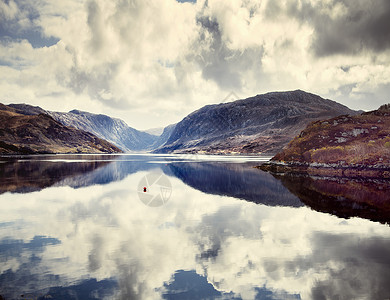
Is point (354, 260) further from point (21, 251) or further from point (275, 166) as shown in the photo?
point (275, 166)

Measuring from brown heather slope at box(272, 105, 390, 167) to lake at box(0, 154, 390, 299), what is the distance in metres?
42.9

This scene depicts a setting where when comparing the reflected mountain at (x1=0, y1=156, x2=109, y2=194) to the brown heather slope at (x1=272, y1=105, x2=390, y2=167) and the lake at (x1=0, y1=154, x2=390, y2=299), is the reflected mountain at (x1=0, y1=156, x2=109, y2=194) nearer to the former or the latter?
the lake at (x1=0, y1=154, x2=390, y2=299)

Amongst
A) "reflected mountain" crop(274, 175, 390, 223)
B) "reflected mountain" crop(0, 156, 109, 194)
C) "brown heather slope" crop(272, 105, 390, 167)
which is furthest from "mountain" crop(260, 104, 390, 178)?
"reflected mountain" crop(0, 156, 109, 194)

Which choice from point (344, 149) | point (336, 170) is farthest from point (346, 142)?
point (336, 170)

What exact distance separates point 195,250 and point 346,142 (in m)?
79.9

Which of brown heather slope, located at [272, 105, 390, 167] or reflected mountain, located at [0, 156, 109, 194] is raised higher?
brown heather slope, located at [272, 105, 390, 167]

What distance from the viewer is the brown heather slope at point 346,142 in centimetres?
7400

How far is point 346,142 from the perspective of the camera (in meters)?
83.6

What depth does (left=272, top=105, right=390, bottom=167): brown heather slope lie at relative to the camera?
243 feet

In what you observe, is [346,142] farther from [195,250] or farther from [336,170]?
[195,250]

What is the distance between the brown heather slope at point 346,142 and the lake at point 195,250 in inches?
1689


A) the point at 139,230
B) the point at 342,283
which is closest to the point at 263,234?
the point at 342,283

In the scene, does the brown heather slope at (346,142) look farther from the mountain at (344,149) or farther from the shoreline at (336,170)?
the shoreline at (336,170)

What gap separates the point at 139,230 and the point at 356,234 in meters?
18.8
